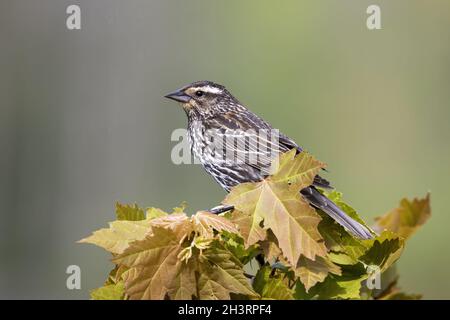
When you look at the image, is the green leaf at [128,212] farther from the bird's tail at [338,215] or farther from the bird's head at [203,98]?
the bird's head at [203,98]

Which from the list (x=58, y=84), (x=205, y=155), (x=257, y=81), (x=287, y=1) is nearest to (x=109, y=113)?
(x=58, y=84)

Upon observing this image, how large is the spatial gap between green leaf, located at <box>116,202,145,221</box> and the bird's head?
97.6 inches

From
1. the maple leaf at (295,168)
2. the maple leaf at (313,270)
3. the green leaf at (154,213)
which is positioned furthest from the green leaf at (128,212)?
the maple leaf at (313,270)

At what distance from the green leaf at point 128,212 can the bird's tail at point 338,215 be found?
893 mm

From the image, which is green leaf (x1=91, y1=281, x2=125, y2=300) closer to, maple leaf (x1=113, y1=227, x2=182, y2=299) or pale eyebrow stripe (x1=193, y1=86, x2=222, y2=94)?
maple leaf (x1=113, y1=227, x2=182, y2=299)

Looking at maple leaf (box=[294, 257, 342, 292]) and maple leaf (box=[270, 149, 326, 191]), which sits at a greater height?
maple leaf (box=[270, 149, 326, 191])

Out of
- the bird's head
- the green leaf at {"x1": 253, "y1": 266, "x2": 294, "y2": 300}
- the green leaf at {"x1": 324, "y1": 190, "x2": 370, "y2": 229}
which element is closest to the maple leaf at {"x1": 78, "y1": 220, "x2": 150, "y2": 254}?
the green leaf at {"x1": 253, "y1": 266, "x2": 294, "y2": 300}

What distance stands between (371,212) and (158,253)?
9.43m

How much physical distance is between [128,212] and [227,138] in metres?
2.10

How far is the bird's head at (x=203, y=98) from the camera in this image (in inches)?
231

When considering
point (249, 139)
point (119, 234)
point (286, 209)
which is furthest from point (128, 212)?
point (249, 139)

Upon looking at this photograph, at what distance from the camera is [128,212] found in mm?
3443

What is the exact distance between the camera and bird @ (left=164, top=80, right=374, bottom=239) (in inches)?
198
